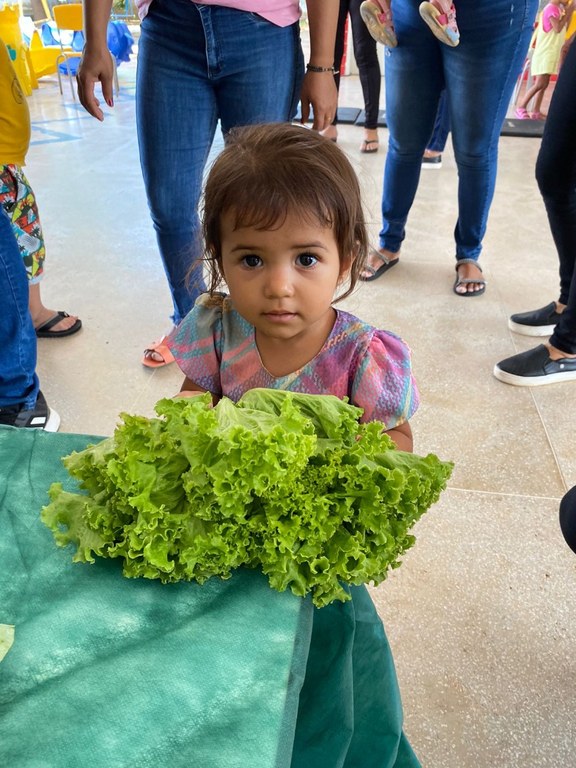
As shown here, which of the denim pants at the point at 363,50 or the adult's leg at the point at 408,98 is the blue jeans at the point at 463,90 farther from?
the denim pants at the point at 363,50

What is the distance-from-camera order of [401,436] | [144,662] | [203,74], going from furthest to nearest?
1. [203,74]
2. [401,436]
3. [144,662]

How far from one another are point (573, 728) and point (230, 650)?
105cm

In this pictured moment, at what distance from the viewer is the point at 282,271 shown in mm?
970

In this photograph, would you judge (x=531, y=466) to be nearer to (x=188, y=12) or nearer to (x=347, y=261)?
(x=347, y=261)

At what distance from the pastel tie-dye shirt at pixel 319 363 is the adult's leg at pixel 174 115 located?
1.26ft

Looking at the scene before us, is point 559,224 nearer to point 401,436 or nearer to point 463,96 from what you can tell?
point 463,96

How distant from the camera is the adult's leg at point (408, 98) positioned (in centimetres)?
243

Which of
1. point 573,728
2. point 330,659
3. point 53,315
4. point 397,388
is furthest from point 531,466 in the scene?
point 53,315

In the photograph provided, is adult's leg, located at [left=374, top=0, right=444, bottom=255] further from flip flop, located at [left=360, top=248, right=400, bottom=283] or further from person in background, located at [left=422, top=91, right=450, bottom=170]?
person in background, located at [left=422, top=91, right=450, bottom=170]

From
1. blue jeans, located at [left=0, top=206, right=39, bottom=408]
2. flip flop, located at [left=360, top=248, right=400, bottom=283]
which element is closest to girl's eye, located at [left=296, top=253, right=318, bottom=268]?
blue jeans, located at [left=0, top=206, right=39, bottom=408]

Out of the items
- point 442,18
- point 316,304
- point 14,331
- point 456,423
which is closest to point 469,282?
point 456,423

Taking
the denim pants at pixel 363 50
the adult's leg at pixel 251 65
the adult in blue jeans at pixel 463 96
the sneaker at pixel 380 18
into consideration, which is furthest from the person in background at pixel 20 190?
the denim pants at pixel 363 50

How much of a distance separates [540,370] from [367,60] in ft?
10.7

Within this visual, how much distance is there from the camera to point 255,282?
989mm
